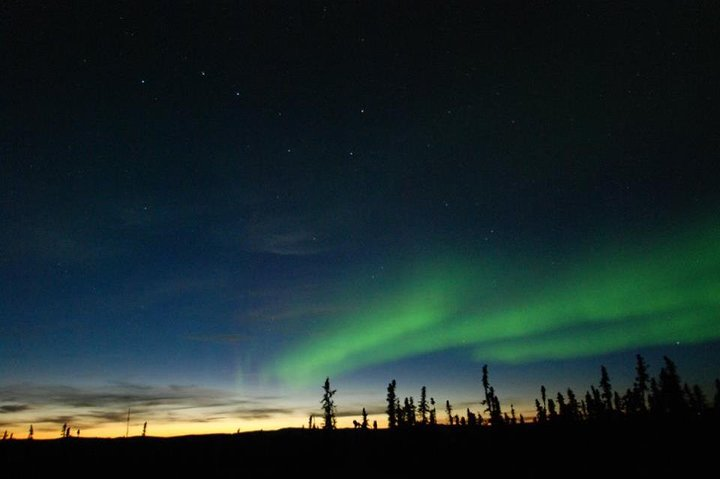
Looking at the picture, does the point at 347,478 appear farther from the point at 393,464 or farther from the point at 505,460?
the point at 505,460

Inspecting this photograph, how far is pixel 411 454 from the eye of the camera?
65250 mm

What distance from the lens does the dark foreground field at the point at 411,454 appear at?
49812 mm

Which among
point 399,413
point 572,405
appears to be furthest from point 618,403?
point 399,413

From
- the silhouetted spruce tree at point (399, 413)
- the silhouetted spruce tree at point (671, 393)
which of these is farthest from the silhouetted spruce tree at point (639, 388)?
the silhouetted spruce tree at point (399, 413)

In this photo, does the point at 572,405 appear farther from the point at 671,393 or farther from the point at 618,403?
the point at 671,393

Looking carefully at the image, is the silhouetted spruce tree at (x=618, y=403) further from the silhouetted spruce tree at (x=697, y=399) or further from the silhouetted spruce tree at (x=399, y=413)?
the silhouetted spruce tree at (x=399, y=413)

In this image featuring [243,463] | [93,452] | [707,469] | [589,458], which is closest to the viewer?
[707,469]

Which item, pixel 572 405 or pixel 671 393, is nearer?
pixel 671 393

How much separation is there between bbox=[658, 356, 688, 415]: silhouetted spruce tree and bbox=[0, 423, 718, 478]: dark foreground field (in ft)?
36.1

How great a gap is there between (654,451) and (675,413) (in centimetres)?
Answer: 3226

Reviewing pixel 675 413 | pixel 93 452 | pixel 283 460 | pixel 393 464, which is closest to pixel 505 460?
pixel 393 464

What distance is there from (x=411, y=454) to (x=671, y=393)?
5707cm

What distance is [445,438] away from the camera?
77.3 m

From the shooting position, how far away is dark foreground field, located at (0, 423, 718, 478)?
49.8m
